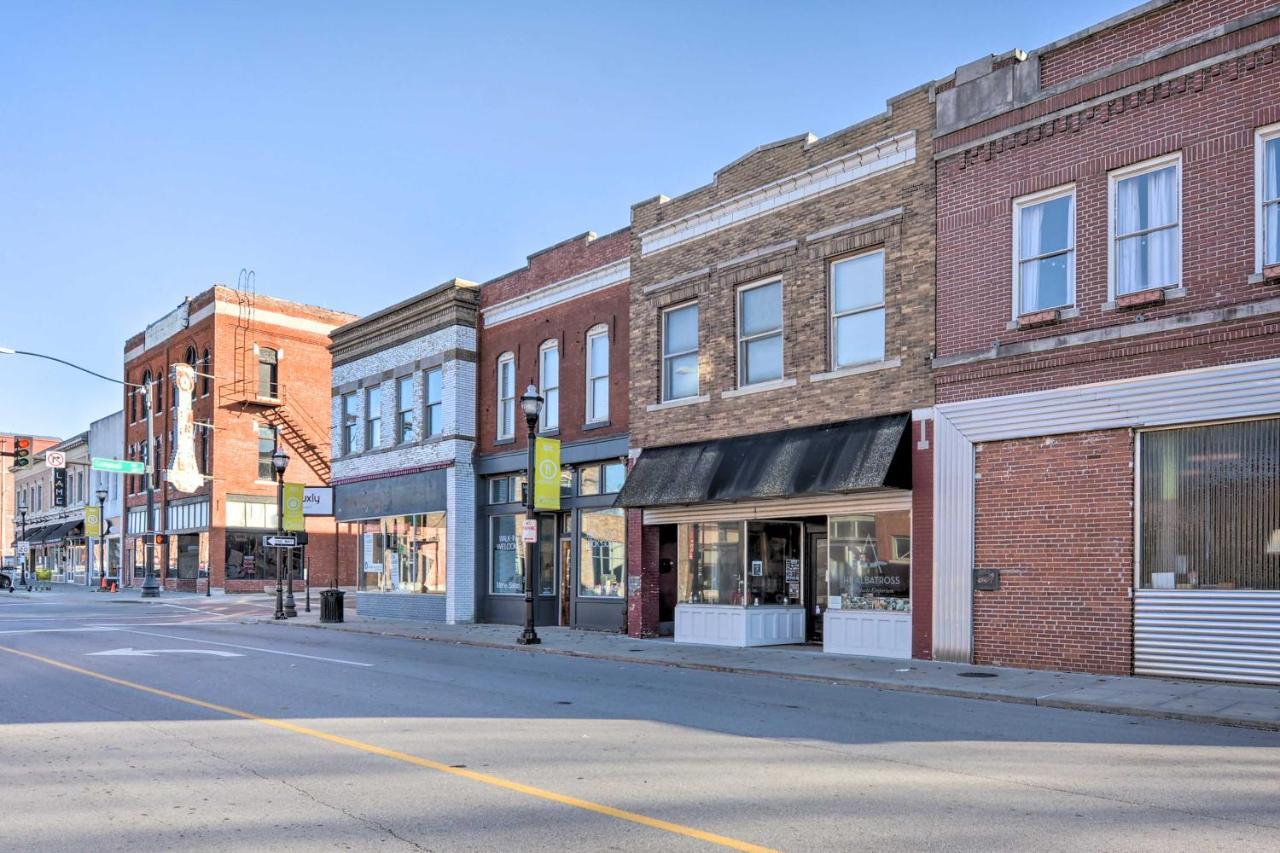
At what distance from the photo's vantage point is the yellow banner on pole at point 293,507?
103 ft

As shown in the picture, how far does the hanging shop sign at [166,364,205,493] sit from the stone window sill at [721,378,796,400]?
35.5 meters

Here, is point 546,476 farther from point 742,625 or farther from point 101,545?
point 101,545

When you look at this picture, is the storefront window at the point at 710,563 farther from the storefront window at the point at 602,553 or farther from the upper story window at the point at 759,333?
the upper story window at the point at 759,333

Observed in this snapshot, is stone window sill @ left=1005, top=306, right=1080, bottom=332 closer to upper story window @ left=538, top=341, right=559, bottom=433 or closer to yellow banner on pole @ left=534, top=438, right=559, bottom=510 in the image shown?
yellow banner on pole @ left=534, top=438, right=559, bottom=510

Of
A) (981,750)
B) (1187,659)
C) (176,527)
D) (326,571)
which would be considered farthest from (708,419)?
(176,527)

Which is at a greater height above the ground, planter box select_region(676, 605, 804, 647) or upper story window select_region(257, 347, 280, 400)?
upper story window select_region(257, 347, 280, 400)

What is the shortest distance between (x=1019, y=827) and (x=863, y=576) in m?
11.4

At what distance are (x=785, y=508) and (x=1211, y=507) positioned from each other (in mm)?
7199

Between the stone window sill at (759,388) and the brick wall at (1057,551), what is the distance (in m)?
4.18

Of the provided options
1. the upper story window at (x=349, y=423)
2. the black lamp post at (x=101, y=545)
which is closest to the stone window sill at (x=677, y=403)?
the upper story window at (x=349, y=423)

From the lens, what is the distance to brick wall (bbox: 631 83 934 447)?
1738 cm

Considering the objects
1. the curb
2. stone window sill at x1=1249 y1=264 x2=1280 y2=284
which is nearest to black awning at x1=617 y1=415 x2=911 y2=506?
the curb

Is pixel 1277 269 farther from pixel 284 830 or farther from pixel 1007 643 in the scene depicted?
pixel 284 830

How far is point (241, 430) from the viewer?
51781mm
